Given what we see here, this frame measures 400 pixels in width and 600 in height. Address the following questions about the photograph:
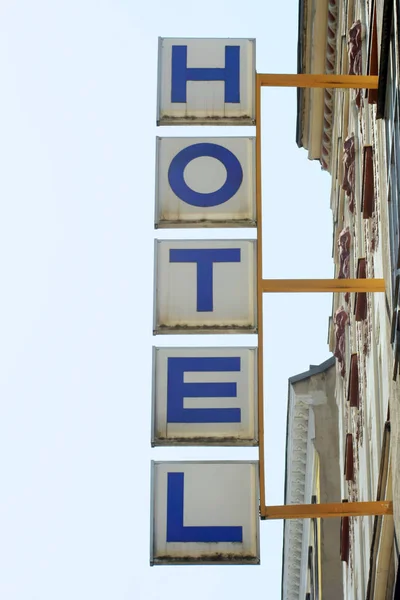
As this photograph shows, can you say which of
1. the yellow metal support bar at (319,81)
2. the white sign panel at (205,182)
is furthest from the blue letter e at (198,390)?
the yellow metal support bar at (319,81)

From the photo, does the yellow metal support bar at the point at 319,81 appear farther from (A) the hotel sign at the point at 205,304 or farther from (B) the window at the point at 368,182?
(B) the window at the point at 368,182

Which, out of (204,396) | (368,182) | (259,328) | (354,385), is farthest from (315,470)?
(259,328)

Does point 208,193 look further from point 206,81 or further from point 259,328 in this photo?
point 259,328

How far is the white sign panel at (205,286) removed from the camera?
1489 centimetres

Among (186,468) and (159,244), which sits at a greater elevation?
(159,244)

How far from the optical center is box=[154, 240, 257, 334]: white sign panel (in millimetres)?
14891

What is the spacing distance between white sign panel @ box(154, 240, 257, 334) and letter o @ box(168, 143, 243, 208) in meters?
0.53

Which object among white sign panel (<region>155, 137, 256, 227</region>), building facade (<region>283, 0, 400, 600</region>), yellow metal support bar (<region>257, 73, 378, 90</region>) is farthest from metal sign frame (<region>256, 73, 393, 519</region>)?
white sign panel (<region>155, 137, 256, 227</region>)

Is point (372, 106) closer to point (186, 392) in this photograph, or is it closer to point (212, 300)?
point (212, 300)

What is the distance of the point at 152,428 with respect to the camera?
14430 millimetres

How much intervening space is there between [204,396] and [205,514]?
1.41 metres

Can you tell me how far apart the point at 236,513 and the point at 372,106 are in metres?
5.72

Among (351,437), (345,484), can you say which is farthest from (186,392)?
(345,484)

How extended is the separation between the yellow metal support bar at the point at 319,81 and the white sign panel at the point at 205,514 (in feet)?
14.5
